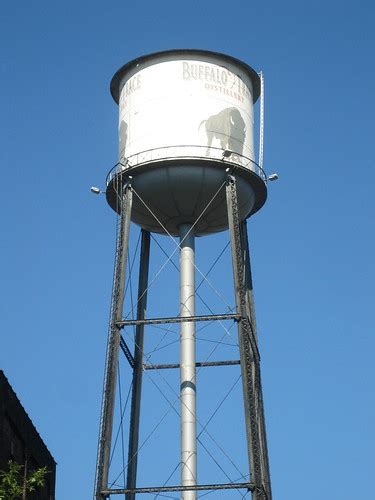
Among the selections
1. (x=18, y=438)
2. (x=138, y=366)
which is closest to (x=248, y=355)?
(x=138, y=366)

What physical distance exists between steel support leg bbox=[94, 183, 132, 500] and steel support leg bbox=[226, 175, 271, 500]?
288cm

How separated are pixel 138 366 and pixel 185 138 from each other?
21.4ft

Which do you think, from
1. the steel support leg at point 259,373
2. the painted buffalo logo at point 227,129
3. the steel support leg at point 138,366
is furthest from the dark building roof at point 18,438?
the painted buffalo logo at point 227,129

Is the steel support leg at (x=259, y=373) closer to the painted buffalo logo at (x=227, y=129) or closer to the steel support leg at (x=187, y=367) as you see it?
the steel support leg at (x=187, y=367)

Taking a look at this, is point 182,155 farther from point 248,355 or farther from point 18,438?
point 18,438

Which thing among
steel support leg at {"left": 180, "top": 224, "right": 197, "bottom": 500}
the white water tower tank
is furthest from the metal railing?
steel support leg at {"left": 180, "top": 224, "right": 197, "bottom": 500}

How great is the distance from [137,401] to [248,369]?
14.2 ft

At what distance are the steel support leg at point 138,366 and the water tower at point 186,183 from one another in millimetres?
29

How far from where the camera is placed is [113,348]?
27.1 metres

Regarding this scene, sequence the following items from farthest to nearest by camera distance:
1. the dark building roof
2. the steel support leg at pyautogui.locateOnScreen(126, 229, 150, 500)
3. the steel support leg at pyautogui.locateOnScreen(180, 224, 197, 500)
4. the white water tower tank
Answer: the white water tower tank → the steel support leg at pyautogui.locateOnScreen(126, 229, 150, 500) → the steel support leg at pyautogui.locateOnScreen(180, 224, 197, 500) → the dark building roof

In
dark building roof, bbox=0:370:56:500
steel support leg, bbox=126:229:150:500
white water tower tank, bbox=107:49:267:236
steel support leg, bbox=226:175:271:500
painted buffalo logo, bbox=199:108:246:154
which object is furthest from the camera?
painted buffalo logo, bbox=199:108:246:154

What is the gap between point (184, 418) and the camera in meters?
28.0

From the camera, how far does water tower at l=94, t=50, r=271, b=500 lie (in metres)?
27.9

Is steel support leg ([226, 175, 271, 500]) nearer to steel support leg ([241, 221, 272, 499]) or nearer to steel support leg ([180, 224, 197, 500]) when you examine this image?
steel support leg ([241, 221, 272, 499])
